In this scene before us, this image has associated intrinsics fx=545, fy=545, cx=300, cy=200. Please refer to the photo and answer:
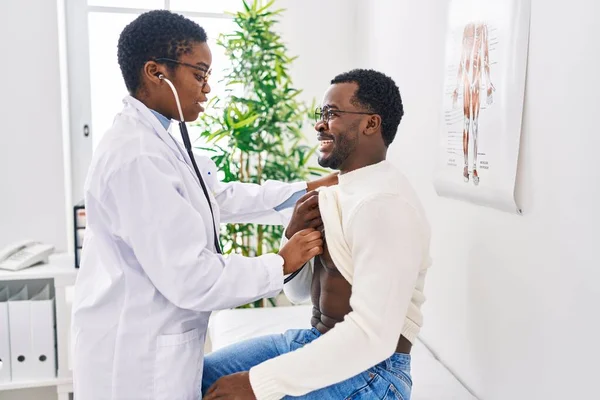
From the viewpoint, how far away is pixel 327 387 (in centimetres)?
112

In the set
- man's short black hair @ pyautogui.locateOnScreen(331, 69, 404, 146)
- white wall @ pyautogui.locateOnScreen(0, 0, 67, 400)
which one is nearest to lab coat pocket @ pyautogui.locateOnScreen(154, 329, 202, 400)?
man's short black hair @ pyautogui.locateOnScreen(331, 69, 404, 146)

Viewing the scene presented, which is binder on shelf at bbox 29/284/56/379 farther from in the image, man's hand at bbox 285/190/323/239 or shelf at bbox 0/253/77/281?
man's hand at bbox 285/190/323/239

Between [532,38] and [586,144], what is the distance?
12.8 inches

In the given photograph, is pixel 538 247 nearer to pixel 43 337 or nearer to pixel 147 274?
pixel 147 274

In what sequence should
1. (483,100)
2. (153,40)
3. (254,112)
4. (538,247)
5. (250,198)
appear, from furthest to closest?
(254,112) → (250,198) → (483,100) → (538,247) → (153,40)

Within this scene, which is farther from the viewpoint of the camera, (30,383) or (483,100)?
(30,383)

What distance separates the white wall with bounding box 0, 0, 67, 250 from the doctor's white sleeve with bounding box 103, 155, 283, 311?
1.75 metres

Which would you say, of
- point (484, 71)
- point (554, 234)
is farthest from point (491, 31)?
point (554, 234)

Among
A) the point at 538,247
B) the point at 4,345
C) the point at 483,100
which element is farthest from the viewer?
the point at 4,345

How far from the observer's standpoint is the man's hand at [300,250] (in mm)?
1186

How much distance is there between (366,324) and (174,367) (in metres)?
0.42

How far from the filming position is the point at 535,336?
133cm

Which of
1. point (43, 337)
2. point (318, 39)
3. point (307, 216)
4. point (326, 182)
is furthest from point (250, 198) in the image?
point (318, 39)

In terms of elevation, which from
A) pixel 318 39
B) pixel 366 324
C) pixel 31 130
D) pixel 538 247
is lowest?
pixel 366 324
